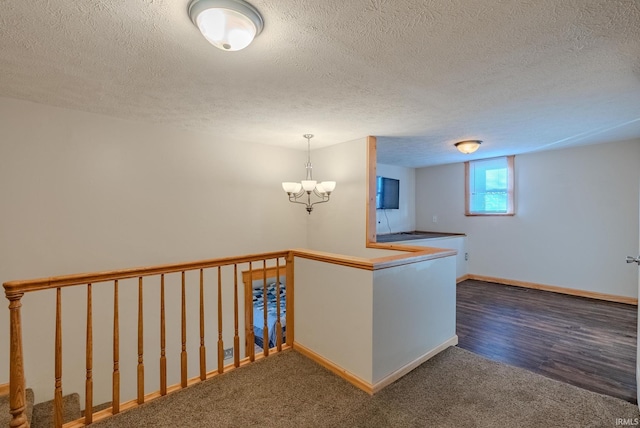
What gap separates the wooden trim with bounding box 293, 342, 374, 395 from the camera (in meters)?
2.01

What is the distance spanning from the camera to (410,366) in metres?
2.25

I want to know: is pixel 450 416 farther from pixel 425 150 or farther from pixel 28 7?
pixel 425 150

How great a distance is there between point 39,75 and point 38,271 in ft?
5.31

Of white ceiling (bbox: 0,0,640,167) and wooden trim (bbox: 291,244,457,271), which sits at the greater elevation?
white ceiling (bbox: 0,0,640,167)

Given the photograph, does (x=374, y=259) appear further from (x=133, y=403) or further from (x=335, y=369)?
(x=133, y=403)

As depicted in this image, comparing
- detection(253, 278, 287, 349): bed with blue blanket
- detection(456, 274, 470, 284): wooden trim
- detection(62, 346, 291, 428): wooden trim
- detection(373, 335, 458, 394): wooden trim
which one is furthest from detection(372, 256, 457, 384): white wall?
detection(456, 274, 470, 284): wooden trim

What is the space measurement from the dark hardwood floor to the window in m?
1.49

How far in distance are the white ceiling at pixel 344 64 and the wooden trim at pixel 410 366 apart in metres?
2.09

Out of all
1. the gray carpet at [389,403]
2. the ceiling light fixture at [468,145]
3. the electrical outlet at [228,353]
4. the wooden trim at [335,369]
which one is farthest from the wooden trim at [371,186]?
the electrical outlet at [228,353]

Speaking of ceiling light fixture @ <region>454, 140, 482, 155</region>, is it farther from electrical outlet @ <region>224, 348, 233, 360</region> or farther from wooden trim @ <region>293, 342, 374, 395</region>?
electrical outlet @ <region>224, 348, 233, 360</region>

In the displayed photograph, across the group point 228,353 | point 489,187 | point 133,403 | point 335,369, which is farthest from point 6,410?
point 489,187

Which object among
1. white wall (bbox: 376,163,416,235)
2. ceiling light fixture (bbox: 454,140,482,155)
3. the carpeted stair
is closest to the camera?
the carpeted stair

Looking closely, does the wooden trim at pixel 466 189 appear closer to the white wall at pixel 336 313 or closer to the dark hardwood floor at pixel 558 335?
the dark hardwood floor at pixel 558 335

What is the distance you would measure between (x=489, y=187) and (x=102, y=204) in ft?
18.4
